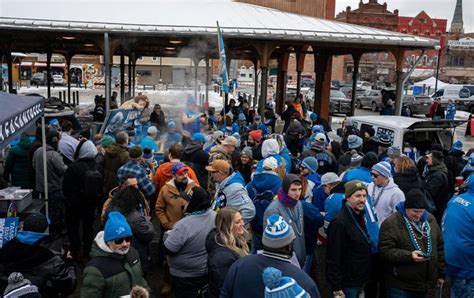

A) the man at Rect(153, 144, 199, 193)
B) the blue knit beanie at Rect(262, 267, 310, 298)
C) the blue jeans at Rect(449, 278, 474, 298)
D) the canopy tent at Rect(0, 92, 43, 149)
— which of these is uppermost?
the canopy tent at Rect(0, 92, 43, 149)

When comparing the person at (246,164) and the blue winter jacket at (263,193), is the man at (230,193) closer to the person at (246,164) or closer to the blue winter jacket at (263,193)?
the blue winter jacket at (263,193)

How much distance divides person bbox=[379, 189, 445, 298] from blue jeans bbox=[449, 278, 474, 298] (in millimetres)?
467

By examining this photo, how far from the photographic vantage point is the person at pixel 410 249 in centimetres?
429

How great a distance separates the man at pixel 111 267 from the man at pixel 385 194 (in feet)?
9.60

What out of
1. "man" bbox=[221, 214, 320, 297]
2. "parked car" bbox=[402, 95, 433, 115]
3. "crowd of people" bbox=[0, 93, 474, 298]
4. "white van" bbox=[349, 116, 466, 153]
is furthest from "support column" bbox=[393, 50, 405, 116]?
"parked car" bbox=[402, 95, 433, 115]

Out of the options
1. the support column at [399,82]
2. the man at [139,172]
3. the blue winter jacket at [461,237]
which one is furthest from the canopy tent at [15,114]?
the support column at [399,82]

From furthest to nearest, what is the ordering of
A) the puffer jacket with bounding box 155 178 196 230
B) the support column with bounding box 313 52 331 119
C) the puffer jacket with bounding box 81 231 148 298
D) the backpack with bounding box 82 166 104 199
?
the support column with bounding box 313 52 331 119
the backpack with bounding box 82 166 104 199
the puffer jacket with bounding box 155 178 196 230
the puffer jacket with bounding box 81 231 148 298

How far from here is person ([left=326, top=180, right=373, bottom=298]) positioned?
4.27m

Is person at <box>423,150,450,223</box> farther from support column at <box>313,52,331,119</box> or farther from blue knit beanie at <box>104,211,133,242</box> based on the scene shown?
support column at <box>313,52,331,119</box>

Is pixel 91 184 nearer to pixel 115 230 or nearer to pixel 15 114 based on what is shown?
pixel 15 114

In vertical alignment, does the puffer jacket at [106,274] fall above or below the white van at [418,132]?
below

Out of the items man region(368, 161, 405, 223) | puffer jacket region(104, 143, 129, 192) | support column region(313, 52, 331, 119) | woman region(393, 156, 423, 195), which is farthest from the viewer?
support column region(313, 52, 331, 119)

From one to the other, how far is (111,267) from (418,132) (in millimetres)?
8569

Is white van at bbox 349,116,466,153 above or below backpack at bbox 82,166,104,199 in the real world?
above
